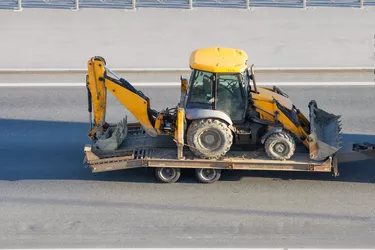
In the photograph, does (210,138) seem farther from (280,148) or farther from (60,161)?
(60,161)

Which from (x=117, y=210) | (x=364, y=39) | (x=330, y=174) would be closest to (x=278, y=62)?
(x=364, y=39)

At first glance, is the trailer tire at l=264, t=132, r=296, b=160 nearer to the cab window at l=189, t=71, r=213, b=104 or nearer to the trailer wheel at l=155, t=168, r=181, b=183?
the cab window at l=189, t=71, r=213, b=104

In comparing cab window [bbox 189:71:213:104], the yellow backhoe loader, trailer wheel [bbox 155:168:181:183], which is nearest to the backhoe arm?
the yellow backhoe loader

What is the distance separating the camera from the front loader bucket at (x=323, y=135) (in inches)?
597

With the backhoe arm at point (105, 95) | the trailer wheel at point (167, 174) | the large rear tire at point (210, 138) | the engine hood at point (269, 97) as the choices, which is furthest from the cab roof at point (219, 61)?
the trailer wheel at point (167, 174)

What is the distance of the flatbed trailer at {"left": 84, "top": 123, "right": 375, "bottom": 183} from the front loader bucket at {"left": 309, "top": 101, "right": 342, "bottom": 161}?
0.53 ft

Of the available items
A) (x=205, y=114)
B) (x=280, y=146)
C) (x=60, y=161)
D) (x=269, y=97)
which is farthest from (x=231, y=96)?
(x=60, y=161)

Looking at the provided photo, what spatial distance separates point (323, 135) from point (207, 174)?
95.6 inches

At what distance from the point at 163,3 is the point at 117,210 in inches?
502

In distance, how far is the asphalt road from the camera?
13766mm

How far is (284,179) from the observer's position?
15.9 m

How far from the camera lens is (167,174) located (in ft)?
51.5

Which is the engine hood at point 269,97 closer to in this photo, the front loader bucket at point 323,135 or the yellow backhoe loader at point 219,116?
the yellow backhoe loader at point 219,116

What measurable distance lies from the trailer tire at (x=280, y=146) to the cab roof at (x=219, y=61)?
141 cm
